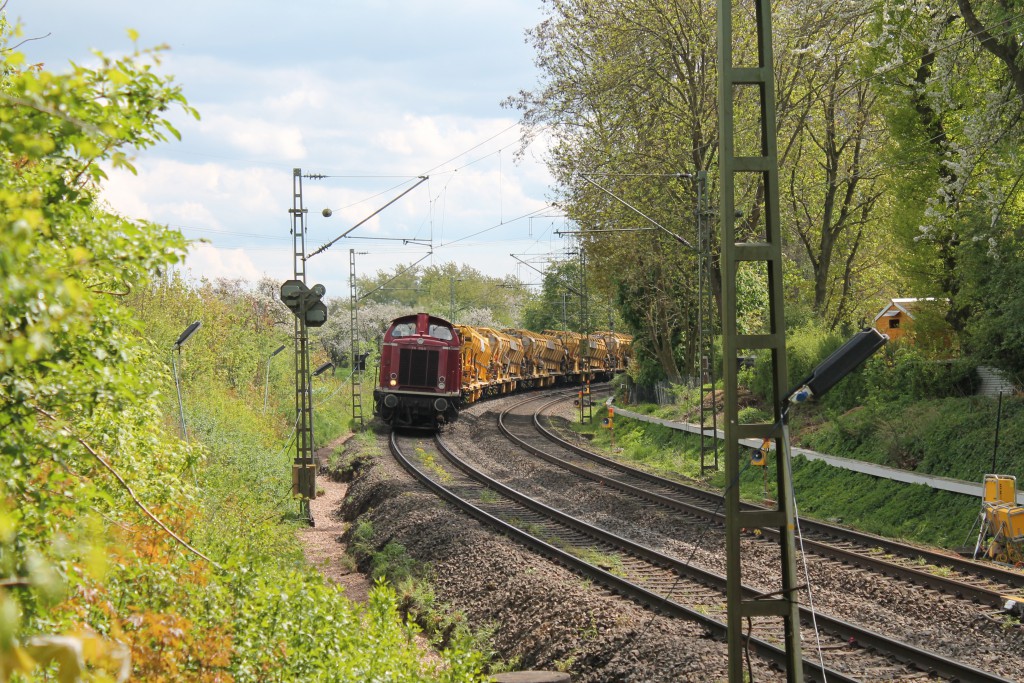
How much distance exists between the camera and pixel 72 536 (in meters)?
3.67

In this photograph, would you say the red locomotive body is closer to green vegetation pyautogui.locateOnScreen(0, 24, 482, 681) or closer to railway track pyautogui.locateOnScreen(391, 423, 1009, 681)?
railway track pyautogui.locateOnScreen(391, 423, 1009, 681)

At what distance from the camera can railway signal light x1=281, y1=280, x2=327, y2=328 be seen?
16.7m

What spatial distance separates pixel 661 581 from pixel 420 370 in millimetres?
19110

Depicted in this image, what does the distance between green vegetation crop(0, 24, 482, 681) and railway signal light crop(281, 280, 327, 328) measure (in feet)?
22.6

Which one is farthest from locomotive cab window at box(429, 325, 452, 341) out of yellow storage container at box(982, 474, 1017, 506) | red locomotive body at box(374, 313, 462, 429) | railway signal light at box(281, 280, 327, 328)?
yellow storage container at box(982, 474, 1017, 506)

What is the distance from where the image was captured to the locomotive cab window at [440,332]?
103ft

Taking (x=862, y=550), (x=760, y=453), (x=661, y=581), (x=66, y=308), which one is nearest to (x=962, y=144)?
(x=760, y=453)

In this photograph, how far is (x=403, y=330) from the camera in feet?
103

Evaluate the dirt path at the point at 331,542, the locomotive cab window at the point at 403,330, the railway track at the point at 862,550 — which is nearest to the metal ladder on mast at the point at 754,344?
the dirt path at the point at 331,542

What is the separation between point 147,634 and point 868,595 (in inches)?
353

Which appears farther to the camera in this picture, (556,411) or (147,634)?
(556,411)

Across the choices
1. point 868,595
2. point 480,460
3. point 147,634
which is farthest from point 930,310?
point 147,634

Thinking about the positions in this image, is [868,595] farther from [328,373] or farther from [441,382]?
[328,373]

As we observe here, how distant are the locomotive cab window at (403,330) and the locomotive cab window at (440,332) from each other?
2.11 feet
